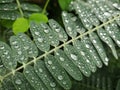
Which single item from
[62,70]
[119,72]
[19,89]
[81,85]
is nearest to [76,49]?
[62,70]

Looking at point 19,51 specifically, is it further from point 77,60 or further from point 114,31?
point 114,31

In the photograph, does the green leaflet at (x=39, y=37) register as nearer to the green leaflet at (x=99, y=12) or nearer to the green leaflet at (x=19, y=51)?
the green leaflet at (x=19, y=51)

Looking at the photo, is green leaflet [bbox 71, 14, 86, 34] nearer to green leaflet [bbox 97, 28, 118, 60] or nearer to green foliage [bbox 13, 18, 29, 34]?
green leaflet [bbox 97, 28, 118, 60]

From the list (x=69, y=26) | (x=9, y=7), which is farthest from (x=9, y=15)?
(x=69, y=26)

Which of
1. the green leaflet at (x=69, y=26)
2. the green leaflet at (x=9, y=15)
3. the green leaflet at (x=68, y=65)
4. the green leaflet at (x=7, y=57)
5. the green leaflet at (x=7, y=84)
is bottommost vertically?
the green leaflet at (x=9, y=15)

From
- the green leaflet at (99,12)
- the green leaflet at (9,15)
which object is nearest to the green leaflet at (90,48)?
the green leaflet at (99,12)

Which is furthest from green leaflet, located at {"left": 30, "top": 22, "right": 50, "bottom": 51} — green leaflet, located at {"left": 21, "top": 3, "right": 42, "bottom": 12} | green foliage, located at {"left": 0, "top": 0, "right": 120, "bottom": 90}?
green leaflet, located at {"left": 21, "top": 3, "right": 42, "bottom": 12}
